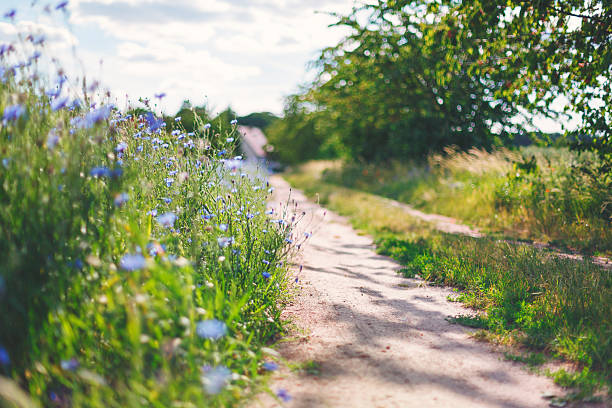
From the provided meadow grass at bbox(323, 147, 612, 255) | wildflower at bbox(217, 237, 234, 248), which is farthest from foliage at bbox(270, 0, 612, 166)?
wildflower at bbox(217, 237, 234, 248)

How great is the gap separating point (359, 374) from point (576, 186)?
6339mm

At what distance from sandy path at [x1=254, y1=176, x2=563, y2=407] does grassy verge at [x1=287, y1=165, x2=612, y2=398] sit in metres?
0.25

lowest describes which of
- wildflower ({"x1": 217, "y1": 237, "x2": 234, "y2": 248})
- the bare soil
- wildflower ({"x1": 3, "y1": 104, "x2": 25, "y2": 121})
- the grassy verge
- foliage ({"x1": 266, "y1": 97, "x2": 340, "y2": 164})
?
the bare soil

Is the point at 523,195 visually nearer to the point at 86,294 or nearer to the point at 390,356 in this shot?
the point at 390,356

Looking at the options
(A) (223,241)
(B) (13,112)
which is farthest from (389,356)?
(B) (13,112)

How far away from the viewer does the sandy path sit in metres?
2.64

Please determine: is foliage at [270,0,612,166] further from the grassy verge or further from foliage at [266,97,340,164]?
foliage at [266,97,340,164]

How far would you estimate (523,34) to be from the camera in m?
6.04

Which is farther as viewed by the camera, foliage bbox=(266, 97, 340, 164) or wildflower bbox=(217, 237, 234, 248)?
foliage bbox=(266, 97, 340, 164)

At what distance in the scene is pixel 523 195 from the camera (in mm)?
8414

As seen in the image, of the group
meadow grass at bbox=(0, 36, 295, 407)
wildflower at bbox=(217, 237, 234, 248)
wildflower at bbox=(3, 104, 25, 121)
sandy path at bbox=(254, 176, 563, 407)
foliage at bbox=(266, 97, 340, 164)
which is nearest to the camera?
meadow grass at bbox=(0, 36, 295, 407)

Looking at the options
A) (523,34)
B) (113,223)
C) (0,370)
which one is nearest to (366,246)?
(523,34)

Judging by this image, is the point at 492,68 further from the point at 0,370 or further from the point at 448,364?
the point at 0,370

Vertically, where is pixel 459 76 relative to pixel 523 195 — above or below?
above
